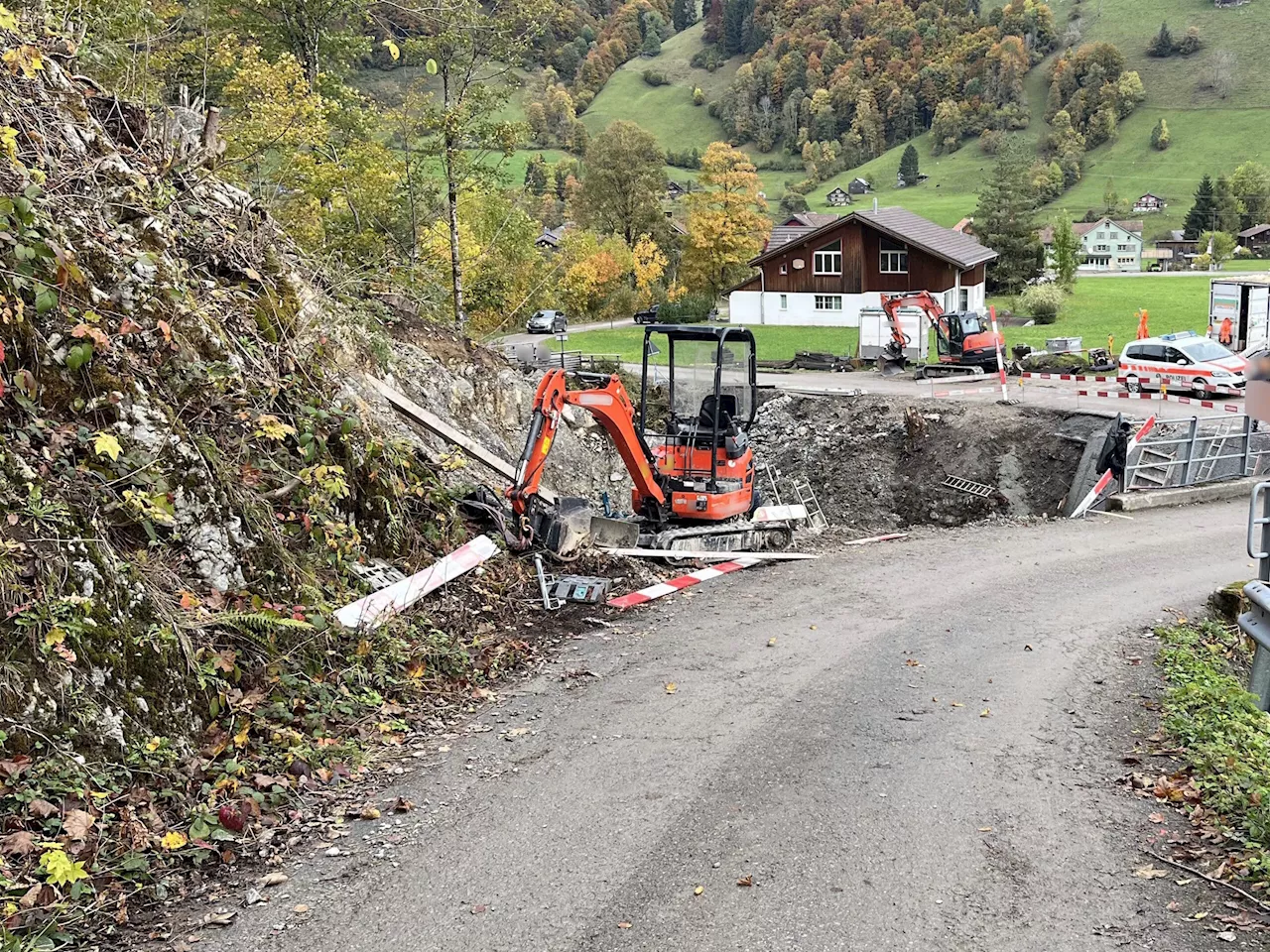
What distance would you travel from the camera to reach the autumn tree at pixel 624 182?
219 ft

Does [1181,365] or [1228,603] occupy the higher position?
[1181,365]

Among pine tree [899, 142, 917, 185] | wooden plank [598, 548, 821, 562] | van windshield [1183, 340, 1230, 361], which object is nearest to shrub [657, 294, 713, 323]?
van windshield [1183, 340, 1230, 361]

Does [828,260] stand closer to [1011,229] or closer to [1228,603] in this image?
[1011,229]

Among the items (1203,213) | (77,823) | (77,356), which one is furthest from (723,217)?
(1203,213)

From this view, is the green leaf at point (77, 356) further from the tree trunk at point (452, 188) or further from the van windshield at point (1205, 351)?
the van windshield at point (1205, 351)

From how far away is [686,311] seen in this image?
57.7m

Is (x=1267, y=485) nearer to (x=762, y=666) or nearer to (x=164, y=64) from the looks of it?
(x=762, y=666)

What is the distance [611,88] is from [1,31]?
19163 centimetres

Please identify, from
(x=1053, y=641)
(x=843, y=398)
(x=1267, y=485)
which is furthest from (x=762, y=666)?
(x=843, y=398)

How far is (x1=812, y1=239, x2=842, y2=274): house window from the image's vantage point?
53.2 m

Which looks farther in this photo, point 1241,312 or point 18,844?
point 1241,312

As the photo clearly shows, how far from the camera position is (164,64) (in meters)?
19.8

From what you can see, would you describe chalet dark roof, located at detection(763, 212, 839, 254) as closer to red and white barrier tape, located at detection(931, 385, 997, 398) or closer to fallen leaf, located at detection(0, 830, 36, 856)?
red and white barrier tape, located at detection(931, 385, 997, 398)

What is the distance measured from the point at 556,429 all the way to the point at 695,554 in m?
2.62
